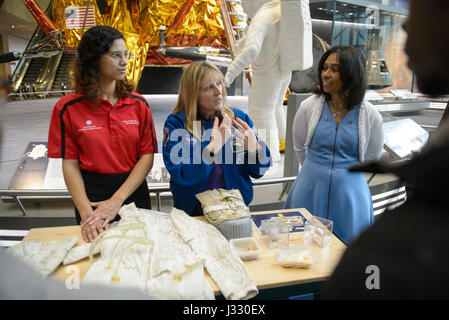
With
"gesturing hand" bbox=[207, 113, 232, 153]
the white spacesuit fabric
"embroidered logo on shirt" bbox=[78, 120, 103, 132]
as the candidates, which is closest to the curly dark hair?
"embroidered logo on shirt" bbox=[78, 120, 103, 132]

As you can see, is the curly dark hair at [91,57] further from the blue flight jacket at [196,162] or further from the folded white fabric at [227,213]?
the folded white fabric at [227,213]

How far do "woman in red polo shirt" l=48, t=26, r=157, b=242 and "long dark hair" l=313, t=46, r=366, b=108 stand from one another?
139 centimetres

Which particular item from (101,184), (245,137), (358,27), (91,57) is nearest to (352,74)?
(245,137)

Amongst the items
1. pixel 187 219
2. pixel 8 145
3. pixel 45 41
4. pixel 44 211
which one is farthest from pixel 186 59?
pixel 187 219

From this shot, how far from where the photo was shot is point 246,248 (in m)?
1.54

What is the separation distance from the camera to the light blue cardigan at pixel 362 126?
2289 millimetres

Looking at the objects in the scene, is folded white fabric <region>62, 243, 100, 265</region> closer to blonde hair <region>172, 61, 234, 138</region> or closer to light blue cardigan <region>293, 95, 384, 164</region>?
blonde hair <region>172, 61, 234, 138</region>

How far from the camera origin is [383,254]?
394 millimetres

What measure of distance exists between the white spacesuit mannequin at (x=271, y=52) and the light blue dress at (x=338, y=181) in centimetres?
166

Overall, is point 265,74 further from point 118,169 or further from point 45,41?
point 45,41

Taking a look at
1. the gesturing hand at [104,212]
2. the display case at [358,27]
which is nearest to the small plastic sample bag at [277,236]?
the gesturing hand at [104,212]

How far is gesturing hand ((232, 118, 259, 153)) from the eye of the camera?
192 cm

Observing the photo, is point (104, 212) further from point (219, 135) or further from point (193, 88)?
point (193, 88)
